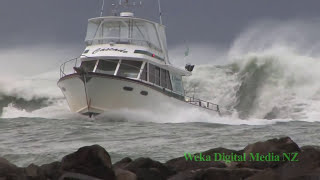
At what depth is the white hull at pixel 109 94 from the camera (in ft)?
92.6

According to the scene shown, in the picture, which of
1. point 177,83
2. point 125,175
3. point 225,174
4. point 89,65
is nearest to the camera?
point 225,174

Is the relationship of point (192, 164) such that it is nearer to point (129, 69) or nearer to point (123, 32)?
point (129, 69)

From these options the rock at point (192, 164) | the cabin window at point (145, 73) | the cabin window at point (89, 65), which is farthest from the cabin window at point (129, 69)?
the rock at point (192, 164)

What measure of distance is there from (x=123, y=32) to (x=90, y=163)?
21584 millimetres

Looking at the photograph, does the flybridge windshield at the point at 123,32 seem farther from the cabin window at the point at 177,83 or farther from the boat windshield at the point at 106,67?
the boat windshield at the point at 106,67

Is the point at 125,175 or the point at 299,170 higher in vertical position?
the point at 299,170

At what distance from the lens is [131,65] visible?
2959 cm

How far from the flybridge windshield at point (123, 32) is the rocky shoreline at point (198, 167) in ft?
64.7

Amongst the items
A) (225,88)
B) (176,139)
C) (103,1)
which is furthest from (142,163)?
(225,88)

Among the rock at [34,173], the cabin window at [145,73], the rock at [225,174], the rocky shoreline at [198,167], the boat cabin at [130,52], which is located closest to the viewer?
the rocky shoreline at [198,167]

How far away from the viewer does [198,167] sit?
36.8 feet

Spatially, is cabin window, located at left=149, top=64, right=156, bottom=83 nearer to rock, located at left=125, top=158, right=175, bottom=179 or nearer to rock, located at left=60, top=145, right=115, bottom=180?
rock, located at left=125, top=158, right=175, bottom=179

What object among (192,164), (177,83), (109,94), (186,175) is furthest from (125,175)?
(177,83)

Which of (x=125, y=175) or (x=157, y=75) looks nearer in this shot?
(x=125, y=175)
